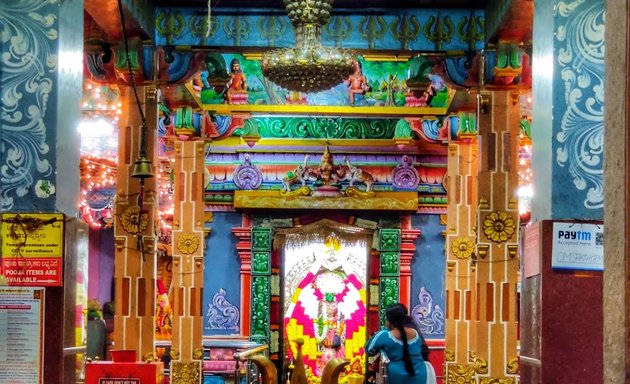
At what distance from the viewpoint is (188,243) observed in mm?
14289

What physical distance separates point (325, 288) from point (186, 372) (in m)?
5.14

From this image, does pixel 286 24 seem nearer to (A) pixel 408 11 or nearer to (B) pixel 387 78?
(A) pixel 408 11

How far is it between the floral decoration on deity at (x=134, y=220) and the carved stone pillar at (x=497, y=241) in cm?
320

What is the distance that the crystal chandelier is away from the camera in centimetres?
901

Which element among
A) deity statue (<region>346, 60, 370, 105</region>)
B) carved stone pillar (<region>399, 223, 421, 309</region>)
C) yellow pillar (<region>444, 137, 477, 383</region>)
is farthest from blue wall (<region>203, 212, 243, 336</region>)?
yellow pillar (<region>444, 137, 477, 383</region>)

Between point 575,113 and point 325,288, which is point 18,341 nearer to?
point 575,113

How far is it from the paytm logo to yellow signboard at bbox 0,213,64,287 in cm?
304

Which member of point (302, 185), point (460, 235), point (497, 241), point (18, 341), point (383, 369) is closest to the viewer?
point (18, 341)

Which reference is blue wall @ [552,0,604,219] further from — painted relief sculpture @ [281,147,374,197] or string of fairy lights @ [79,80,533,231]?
painted relief sculpture @ [281,147,374,197]

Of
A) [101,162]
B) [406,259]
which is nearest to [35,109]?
[101,162]

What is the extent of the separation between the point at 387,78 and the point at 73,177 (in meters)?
7.94

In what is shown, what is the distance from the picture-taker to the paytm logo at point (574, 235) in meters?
7.07

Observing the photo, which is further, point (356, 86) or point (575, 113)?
point (356, 86)

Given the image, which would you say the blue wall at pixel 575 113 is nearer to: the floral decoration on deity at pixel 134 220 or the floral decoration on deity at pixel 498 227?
the floral decoration on deity at pixel 498 227
